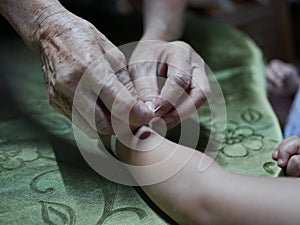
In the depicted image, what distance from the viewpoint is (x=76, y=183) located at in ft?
2.07

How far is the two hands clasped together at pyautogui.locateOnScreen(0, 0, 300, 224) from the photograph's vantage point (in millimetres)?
564

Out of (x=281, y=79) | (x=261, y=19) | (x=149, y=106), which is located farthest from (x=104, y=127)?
(x=261, y=19)

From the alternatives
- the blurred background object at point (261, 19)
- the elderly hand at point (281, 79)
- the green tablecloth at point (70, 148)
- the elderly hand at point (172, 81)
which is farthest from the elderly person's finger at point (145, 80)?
the blurred background object at point (261, 19)

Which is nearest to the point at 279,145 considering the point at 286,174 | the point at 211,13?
the point at 286,174

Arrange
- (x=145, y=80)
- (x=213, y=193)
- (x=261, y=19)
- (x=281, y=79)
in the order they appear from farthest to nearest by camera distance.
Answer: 1. (x=261, y=19)
2. (x=281, y=79)
3. (x=145, y=80)
4. (x=213, y=193)

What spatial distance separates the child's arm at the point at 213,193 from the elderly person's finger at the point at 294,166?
0.05m

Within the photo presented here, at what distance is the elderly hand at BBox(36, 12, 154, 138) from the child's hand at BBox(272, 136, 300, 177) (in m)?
0.20

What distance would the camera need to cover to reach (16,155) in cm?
69

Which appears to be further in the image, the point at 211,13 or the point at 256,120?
the point at 211,13

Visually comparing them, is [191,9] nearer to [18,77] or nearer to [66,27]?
[18,77]

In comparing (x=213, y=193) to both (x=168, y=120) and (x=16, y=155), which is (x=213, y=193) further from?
(x=16, y=155)

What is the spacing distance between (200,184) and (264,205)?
8 centimetres

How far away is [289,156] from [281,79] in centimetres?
54

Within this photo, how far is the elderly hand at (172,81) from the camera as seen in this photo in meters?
0.65
